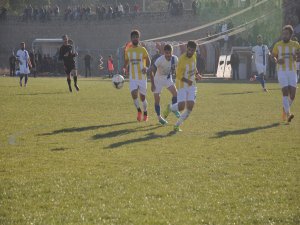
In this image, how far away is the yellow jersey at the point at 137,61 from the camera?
16.6 meters

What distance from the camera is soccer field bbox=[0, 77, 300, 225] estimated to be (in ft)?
22.3

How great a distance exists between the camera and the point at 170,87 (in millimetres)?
16453

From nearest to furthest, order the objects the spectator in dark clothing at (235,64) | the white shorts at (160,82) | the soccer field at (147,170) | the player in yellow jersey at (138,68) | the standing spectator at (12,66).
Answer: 1. the soccer field at (147,170)
2. the white shorts at (160,82)
3. the player in yellow jersey at (138,68)
4. the spectator in dark clothing at (235,64)
5. the standing spectator at (12,66)

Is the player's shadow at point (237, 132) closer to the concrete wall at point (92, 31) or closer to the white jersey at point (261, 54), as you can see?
the white jersey at point (261, 54)

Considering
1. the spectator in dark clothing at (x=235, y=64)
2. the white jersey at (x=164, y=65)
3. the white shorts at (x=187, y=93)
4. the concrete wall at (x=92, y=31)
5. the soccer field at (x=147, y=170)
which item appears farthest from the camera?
the concrete wall at (x=92, y=31)

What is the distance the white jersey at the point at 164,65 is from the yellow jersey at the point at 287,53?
2.44 m

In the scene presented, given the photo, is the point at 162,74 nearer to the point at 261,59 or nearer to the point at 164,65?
the point at 164,65

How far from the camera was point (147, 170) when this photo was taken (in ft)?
30.1

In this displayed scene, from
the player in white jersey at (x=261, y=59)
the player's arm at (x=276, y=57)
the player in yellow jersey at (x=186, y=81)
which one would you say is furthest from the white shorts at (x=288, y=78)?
the player in white jersey at (x=261, y=59)

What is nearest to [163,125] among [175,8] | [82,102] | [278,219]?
[82,102]

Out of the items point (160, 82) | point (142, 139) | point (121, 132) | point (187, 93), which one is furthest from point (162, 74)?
point (142, 139)

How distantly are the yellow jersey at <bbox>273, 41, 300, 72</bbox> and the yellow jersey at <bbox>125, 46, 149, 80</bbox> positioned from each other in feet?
10.4

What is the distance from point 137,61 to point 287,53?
3613 mm

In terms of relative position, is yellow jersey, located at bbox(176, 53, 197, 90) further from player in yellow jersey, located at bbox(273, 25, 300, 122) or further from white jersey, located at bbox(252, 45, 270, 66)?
white jersey, located at bbox(252, 45, 270, 66)
